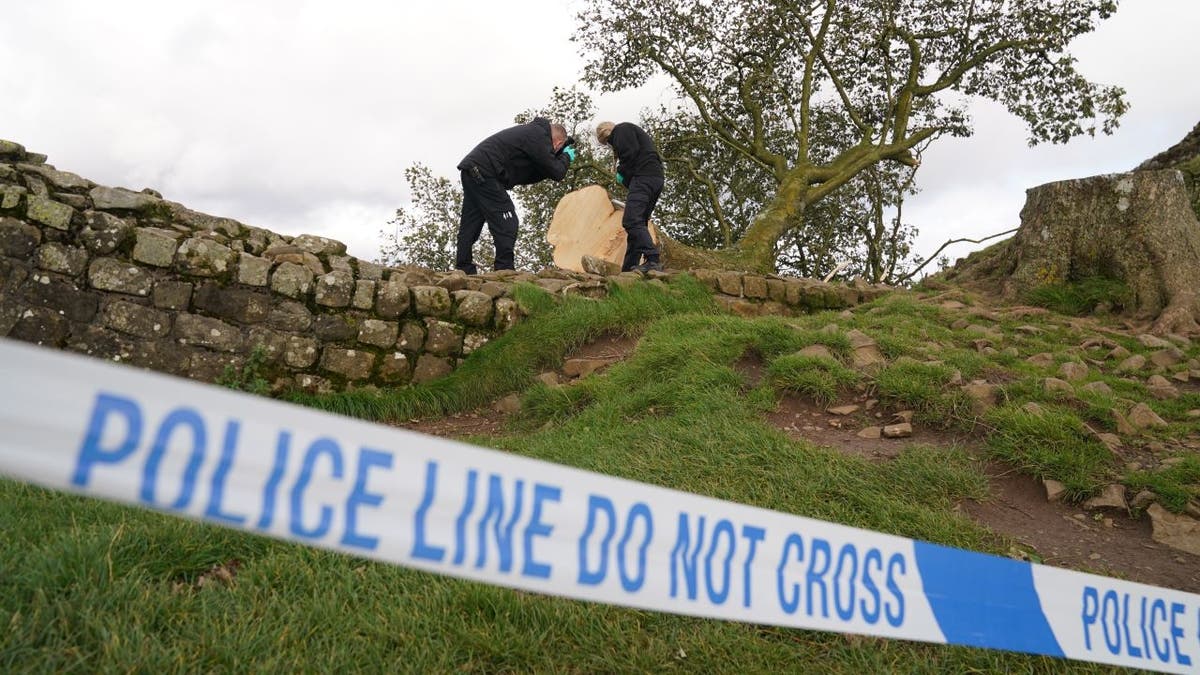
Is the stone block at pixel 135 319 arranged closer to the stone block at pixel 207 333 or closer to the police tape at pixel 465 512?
the stone block at pixel 207 333

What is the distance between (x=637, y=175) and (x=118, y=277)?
16.6ft

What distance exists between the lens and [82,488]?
1122 millimetres

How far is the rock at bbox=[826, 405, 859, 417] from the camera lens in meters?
4.51

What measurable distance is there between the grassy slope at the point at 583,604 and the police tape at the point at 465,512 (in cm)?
59

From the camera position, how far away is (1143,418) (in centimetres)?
425

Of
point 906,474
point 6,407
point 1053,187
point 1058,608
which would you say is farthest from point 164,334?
point 1053,187

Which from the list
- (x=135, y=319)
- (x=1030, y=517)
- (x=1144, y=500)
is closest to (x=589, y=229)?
(x=135, y=319)

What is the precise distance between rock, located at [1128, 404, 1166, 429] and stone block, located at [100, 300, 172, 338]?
6.35 meters

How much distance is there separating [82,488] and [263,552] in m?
1.82

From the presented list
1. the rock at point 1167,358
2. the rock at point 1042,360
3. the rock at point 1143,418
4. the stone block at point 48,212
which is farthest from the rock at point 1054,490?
the stone block at point 48,212

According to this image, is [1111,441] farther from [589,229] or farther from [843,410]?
[589,229]

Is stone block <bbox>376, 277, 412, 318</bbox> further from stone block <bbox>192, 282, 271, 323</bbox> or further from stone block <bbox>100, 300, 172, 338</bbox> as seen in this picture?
stone block <bbox>100, 300, 172, 338</bbox>

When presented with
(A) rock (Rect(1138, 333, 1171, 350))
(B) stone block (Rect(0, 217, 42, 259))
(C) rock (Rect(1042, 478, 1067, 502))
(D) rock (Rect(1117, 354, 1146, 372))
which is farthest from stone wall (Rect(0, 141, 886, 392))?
(A) rock (Rect(1138, 333, 1171, 350))

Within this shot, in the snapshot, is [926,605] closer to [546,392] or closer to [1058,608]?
[1058,608]
